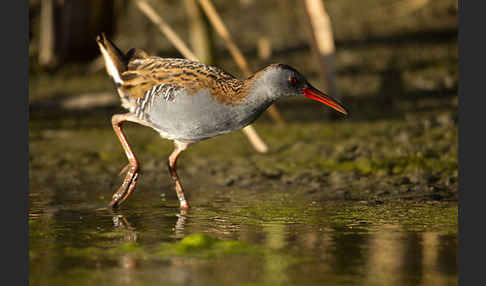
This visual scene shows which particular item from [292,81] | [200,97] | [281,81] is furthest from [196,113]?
[292,81]

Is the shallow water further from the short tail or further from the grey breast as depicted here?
the short tail

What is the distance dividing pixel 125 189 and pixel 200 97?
4.18 feet

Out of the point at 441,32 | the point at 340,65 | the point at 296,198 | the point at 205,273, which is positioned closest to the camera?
the point at 205,273

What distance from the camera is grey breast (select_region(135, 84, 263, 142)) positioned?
795 centimetres

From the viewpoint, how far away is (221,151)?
37.6ft

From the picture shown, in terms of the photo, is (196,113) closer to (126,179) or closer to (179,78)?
(179,78)

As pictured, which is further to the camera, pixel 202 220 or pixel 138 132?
pixel 138 132

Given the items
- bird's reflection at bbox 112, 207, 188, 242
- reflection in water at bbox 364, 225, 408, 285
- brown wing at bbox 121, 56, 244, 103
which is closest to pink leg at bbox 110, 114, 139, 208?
bird's reflection at bbox 112, 207, 188, 242

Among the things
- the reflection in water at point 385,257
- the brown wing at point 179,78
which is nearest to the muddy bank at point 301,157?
the brown wing at point 179,78

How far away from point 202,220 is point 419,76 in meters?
8.67

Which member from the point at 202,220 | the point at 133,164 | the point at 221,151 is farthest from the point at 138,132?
the point at 202,220

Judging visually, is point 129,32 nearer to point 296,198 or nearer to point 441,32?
point 441,32

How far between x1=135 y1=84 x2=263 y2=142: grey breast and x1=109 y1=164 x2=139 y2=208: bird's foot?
700mm

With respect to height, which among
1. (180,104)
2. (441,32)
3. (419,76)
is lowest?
(180,104)
